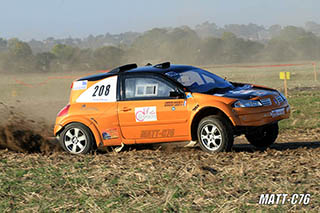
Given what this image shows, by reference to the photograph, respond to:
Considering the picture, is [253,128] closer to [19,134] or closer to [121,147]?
[121,147]

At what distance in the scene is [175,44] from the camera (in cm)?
5178

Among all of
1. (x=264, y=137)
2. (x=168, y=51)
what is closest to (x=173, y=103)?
(x=264, y=137)

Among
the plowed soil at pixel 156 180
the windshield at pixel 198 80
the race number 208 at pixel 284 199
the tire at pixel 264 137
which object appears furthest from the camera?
the tire at pixel 264 137

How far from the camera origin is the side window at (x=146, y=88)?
966 cm

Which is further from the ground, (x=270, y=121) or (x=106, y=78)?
(x=106, y=78)

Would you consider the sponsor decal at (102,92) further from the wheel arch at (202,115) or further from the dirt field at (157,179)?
the wheel arch at (202,115)

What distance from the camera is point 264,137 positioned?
10523 millimetres

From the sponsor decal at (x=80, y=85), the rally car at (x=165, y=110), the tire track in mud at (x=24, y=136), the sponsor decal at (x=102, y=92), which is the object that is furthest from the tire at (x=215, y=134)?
the tire track in mud at (x=24, y=136)

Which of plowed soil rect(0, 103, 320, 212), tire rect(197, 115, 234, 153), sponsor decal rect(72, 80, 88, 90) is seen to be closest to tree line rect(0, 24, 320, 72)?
sponsor decal rect(72, 80, 88, 90)

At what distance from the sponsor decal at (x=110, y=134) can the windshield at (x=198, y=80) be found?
57.2 inches

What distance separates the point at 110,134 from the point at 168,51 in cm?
4098

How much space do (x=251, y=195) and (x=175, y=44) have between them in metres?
46.1

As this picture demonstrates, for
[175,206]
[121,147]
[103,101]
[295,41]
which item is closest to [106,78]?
[103,101]

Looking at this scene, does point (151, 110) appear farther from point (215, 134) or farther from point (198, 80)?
point (215, 134)
